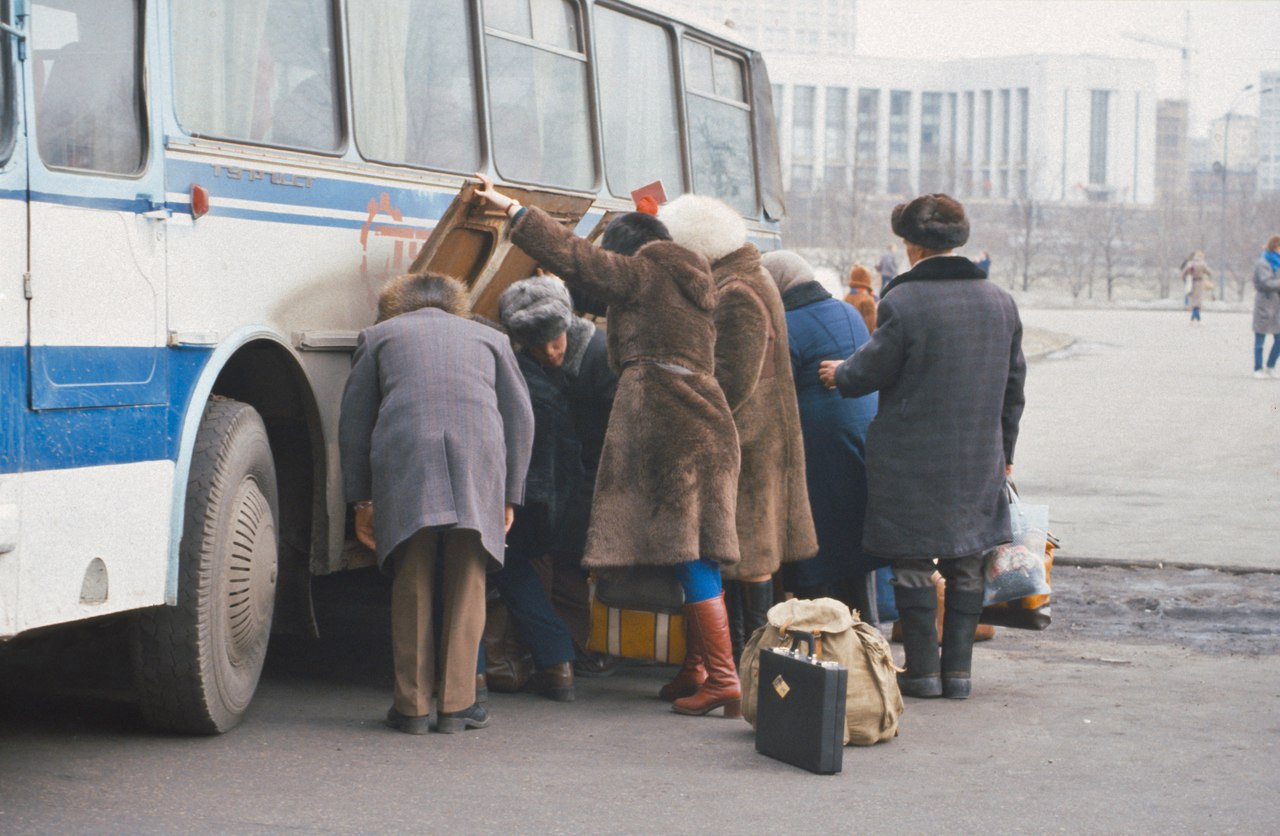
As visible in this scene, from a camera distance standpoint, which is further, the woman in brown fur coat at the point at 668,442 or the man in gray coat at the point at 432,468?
the woman in brown fur coat at the point at 668,442

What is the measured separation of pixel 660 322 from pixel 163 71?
6.32ft

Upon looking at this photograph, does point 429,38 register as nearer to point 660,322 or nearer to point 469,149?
point 469,149

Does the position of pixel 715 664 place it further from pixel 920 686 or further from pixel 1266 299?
pixel 1266 299

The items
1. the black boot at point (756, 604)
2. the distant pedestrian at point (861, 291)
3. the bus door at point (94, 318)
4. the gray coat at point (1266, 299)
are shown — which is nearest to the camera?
the bus door at point (94, 318)

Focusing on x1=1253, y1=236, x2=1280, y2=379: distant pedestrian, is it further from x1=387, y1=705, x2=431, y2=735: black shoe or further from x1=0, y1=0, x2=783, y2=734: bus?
x1=387, y1=705, x2=431, y2=735: black shoe

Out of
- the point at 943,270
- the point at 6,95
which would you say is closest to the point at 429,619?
the point at 6,95

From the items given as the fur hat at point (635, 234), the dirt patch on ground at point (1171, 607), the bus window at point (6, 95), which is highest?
the bus window at point (6, 95)

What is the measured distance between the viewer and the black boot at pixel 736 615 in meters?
7.20

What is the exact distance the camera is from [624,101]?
9156 millimetres

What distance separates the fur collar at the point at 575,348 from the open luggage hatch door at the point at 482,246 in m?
0.44

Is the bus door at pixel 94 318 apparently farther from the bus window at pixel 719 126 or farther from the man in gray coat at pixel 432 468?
the bus window at pixel 719 126

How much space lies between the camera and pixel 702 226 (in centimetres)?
679

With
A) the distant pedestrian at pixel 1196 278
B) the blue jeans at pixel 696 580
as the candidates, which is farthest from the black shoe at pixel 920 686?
the distant pedestrian at pixel 1196 278

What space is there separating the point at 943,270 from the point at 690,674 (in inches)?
72.0
